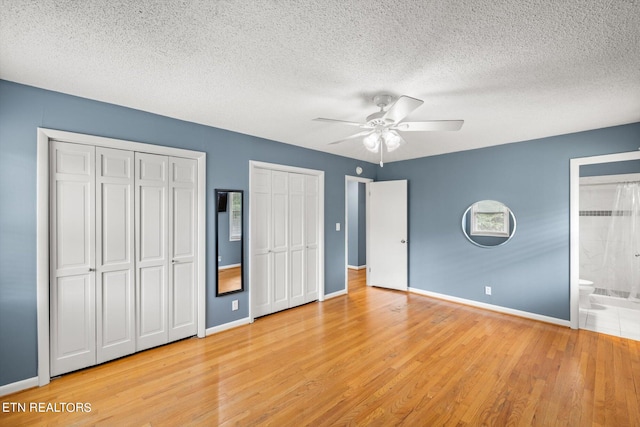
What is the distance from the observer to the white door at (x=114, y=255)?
8.57 feet

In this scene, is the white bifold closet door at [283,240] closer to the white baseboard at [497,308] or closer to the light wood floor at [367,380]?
the light wood floor at [367,380]

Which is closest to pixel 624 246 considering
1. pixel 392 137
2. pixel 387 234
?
pixel 387 234

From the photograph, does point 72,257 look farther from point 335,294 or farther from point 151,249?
point 335,294

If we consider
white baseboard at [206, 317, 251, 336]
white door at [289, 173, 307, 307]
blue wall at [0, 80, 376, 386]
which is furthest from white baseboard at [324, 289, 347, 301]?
blue wall at [0, 80, 376, 386]

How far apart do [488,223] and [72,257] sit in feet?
16.8

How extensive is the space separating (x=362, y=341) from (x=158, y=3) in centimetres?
329

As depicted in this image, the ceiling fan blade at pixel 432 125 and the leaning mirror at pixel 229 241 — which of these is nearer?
the ceiling fan blade at pixel 432 125

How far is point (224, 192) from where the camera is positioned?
11.3 ft

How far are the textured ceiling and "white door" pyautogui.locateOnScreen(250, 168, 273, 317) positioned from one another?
1.14 m

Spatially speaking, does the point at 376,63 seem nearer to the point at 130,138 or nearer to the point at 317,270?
the point at 130,138

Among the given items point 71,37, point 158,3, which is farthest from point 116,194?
point 158,3

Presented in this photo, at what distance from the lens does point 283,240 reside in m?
4.17

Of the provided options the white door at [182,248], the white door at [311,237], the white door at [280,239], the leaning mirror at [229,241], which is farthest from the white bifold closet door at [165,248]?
the white door at [311,237]

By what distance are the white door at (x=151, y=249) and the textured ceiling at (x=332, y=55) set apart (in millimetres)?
614
